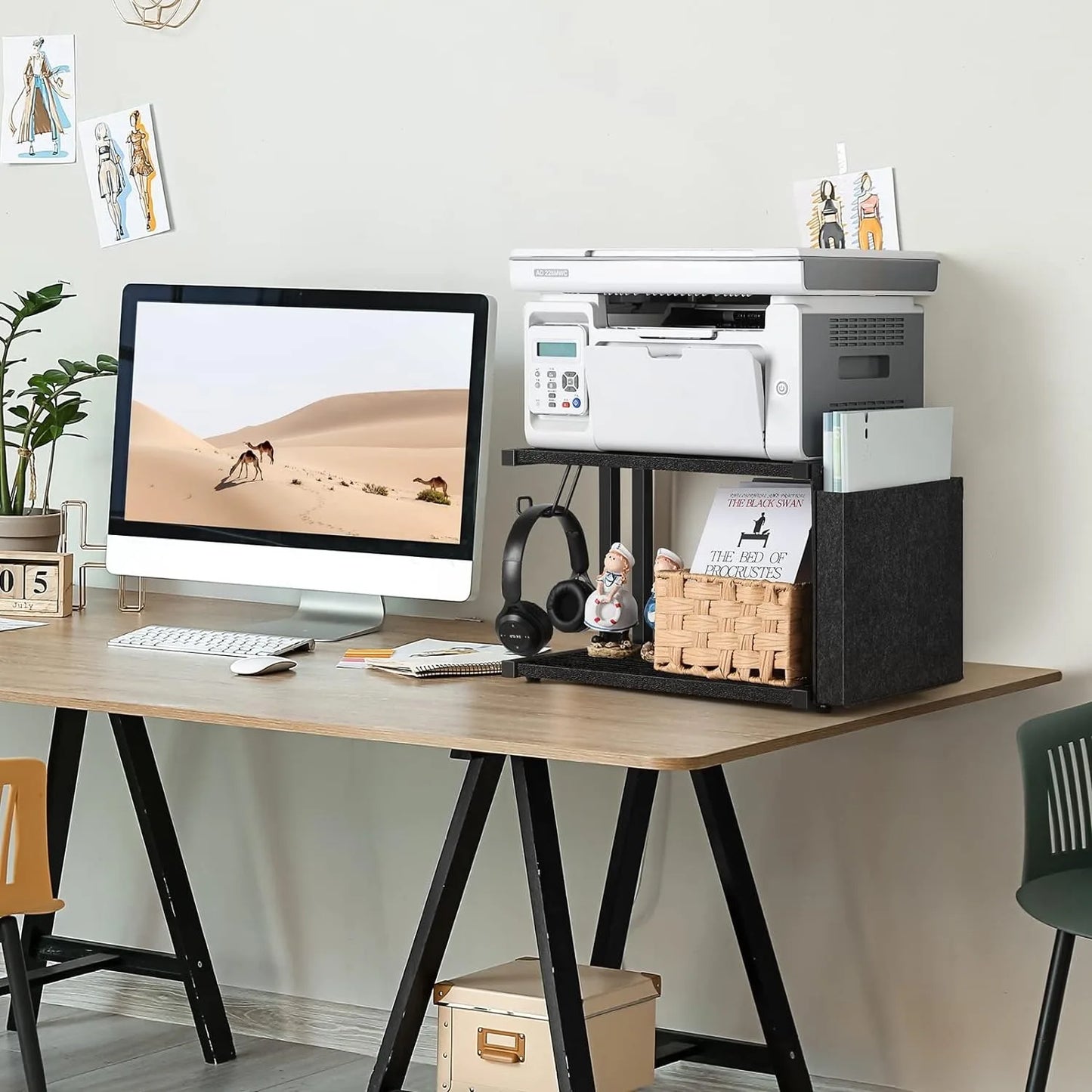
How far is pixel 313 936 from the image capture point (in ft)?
10.0

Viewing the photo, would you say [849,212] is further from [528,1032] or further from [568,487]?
[528,1032]

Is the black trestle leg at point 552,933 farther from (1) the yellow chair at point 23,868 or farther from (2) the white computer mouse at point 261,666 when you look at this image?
(1) the yellow chair at point 23,868

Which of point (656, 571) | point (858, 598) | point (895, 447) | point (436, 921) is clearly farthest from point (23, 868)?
point (895, 447)

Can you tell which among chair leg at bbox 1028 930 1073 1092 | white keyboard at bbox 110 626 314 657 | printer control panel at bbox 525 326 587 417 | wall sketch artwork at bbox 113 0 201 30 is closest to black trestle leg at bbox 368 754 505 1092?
white keyboard at bbox 110 626 314 657

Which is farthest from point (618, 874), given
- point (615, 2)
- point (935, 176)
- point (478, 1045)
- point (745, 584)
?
point (615, 2)

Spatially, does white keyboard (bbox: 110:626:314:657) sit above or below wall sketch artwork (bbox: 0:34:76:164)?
below

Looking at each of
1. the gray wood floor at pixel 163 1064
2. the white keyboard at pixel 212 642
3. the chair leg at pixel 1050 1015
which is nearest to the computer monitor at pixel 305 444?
the white keyboard at pixel 212 642

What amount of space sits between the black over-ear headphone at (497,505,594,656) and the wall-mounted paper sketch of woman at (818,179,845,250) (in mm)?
527

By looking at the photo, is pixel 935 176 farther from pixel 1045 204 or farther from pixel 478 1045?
pixel 478 1045

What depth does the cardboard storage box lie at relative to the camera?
7.22 ft

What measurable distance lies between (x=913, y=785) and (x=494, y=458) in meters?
0.81

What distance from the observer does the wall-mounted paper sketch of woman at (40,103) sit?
3.14 metres

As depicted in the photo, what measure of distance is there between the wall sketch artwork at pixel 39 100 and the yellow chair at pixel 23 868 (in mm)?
1315

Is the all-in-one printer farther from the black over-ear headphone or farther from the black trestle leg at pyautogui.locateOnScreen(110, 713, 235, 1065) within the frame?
the black trestle leg at pyautogui.locateOnScreen(110, 713, 235, 1065)
